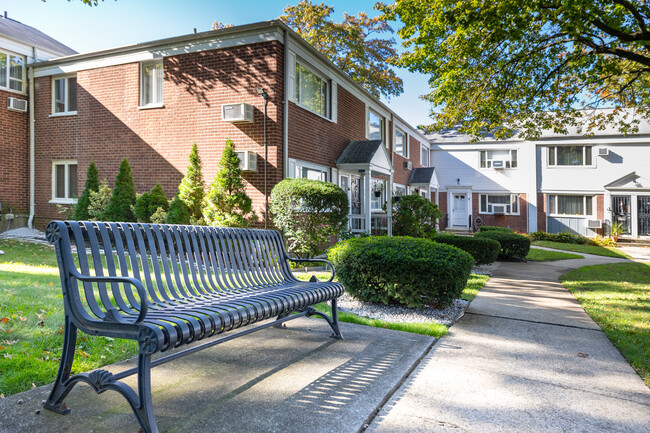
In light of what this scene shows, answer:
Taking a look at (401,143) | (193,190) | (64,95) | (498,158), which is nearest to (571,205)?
(498,158)

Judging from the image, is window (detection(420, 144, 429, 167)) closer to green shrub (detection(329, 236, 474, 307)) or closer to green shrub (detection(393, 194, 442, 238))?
green shrub (detection(393, 194, 442, 238))

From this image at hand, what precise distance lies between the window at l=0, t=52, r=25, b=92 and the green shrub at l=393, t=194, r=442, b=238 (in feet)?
44.0

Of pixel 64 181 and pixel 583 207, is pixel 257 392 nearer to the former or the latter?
pixel 64 181

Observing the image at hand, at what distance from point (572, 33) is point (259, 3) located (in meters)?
14.6

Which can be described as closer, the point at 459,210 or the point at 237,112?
the point at 237,112

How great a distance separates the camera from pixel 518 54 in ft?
31.3

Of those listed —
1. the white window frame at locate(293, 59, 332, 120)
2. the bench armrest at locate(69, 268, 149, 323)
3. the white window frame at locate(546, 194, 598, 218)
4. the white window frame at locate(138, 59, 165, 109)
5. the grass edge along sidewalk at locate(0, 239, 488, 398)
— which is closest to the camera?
the bench armrest at locate(69, 268, 149, 323)

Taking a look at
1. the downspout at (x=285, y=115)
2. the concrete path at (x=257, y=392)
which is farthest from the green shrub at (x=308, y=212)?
the concrete path at (x=257, y=392)

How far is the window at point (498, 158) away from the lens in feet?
84.6

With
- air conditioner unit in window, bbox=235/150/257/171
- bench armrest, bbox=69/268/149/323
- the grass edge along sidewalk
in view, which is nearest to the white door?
air conditioner unit in window, bbox=235/150/257/171

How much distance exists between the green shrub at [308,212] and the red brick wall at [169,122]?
3.07 feet

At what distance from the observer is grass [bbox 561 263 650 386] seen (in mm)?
4281

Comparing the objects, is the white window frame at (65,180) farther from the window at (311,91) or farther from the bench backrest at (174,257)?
the bench backrest at (174,257)

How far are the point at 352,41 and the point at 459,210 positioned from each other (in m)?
12.6
